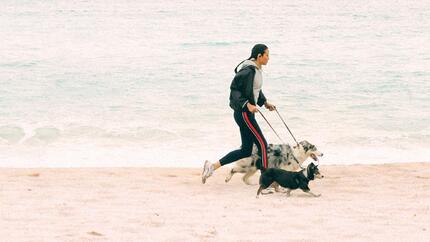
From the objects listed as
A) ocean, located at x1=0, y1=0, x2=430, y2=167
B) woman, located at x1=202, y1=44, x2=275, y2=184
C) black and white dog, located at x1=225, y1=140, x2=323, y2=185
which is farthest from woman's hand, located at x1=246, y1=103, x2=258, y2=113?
ocean, located at x1=0, y1=0, x2=430, y2=167

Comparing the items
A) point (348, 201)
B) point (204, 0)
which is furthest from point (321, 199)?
point (204, 0)

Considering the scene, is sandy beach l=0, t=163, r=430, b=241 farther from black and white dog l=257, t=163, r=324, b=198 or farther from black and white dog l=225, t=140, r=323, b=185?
black and white dog l=225, t=140, r=323, b=185

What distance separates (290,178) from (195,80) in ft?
50.6

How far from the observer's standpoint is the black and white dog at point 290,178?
9.01m

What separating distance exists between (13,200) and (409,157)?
25.3ft

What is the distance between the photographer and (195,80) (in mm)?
24250

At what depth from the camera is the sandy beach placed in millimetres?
7355

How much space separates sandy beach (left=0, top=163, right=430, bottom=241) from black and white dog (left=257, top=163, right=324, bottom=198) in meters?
0.15

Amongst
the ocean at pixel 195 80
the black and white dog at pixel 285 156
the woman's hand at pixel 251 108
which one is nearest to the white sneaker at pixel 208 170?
the black and white dog at pixel 285 156

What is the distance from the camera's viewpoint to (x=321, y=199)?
29.8 feet

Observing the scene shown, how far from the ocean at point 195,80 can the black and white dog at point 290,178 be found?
4.16 m

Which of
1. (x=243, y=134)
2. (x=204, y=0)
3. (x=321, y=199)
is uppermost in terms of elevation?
(x=243, y=134)

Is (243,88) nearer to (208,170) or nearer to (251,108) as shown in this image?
(251,108)

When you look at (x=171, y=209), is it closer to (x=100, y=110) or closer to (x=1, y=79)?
(x=100, y=110)
